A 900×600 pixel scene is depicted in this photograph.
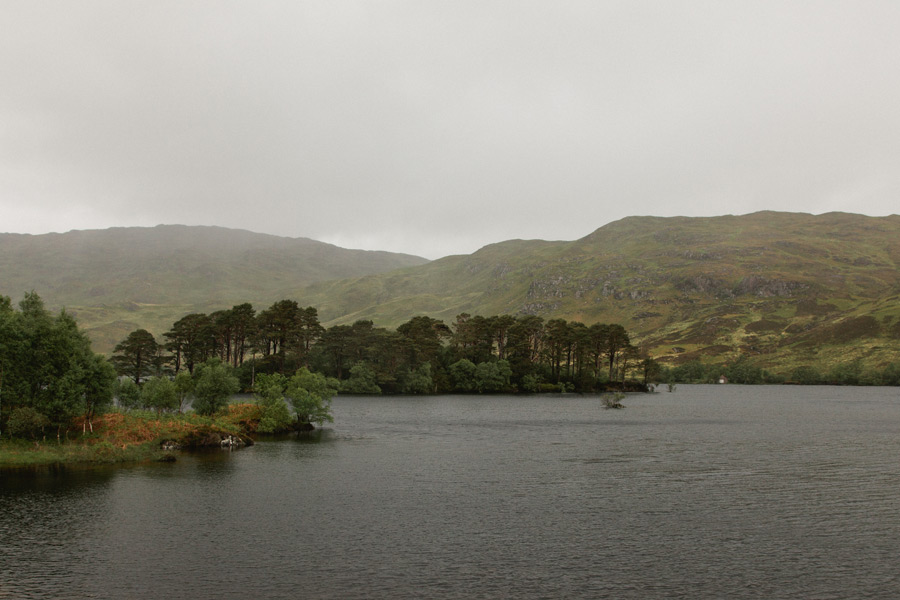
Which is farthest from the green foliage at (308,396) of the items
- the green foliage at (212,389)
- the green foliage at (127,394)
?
the green foliage at (127,394)

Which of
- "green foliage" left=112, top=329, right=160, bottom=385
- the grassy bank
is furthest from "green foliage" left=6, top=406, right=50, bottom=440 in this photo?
"green foliage" left=112, top=329, right=160, bottom=385

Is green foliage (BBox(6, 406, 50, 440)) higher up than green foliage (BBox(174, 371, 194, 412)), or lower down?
lower down

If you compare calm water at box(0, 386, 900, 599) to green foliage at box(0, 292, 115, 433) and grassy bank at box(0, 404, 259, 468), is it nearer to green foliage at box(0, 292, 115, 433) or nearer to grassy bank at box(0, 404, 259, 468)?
grassy bank at box(0, 404, 259, 468)

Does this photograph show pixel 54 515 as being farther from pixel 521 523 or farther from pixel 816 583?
pixel 816 583

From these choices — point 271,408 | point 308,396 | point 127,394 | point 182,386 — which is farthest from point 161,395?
point 308,396

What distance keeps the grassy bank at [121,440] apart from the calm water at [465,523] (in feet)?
22.0

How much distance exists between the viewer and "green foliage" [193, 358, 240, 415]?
Answer: 97.1 metres

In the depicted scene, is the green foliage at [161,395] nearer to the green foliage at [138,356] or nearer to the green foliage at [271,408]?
the green foliage at [271,408]

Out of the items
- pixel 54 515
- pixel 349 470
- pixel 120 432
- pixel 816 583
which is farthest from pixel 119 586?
pixel 120 432

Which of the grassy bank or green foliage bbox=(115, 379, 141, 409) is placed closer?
the grassy bank

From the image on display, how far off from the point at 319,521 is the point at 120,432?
48864 mm

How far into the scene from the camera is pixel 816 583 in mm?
34906

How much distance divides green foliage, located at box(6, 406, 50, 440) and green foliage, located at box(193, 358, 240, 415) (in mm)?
25662

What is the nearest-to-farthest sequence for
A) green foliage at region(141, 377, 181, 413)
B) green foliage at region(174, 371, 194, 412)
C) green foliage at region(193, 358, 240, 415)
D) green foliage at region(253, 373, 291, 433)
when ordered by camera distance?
green foliage at region(193, 358, 240, 415)
green foliage at region(141, 377, 181, 413)
green foliage at region(253, 373, 291, 433)
green foliage at region(174, 371, 194, 412)
